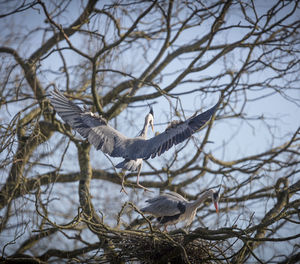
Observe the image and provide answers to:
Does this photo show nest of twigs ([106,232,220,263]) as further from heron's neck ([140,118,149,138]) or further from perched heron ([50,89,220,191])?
heron's neck ([140,118,149,138])

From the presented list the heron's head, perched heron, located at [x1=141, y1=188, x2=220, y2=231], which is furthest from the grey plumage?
the heron's head

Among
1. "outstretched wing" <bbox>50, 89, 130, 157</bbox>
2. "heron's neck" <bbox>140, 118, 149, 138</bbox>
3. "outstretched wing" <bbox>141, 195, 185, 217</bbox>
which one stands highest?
"heron's neck" <bbox>140, 118, 149, 138</bbox>

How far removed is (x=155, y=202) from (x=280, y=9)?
3.26 metres

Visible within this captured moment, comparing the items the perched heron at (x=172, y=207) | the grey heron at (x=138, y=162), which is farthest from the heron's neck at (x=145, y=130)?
the perched heron at (x=172, y=207)

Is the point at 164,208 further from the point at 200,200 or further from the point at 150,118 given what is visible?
the point at 150,118

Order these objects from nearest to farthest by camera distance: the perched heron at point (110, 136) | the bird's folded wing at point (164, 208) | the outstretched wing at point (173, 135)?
the outstretched wing at point (173, 135), the perched heron at point (110, 136), the bird's folded wing at point (164, 208)

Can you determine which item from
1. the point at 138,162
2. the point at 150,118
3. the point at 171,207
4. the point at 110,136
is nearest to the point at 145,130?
the point at 150,118

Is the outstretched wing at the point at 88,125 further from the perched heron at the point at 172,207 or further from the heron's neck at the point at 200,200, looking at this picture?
the heron's neck at the point at 200,200

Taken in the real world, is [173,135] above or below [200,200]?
above

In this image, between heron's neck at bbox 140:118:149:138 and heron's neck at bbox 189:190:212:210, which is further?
heron's neck at bbox 140:118:149:138

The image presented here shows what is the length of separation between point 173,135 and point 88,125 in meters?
1.17

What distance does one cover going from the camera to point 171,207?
17.4 feet

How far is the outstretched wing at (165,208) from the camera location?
17.4 ft

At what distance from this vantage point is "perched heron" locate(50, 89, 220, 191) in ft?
16.2
